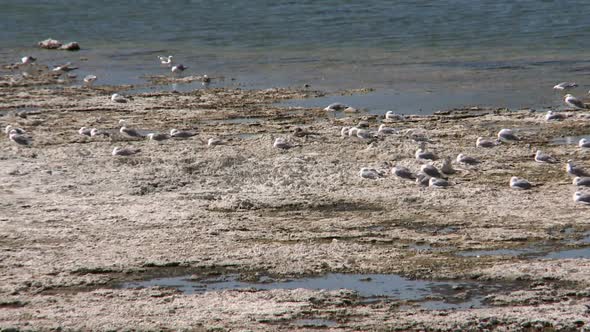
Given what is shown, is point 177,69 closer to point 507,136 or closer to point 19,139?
point 19,139

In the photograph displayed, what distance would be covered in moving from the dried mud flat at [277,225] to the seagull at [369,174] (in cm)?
8

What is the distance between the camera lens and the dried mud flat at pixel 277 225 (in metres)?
7.60

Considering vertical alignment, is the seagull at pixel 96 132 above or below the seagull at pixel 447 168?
below

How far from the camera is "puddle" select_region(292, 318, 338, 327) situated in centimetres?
734

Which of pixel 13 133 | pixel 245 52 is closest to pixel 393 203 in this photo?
pixel 13 133

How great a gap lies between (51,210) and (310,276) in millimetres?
2971

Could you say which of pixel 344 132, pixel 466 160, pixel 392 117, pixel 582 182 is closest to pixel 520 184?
pixel 582 182

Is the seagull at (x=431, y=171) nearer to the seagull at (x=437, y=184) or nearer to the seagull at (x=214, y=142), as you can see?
the seagull at (x=437, y=184)

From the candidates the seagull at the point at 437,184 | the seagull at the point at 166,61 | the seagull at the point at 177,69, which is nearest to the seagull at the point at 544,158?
the seagull at the point at 437,184

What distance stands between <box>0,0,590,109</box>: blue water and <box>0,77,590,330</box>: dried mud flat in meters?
3.54

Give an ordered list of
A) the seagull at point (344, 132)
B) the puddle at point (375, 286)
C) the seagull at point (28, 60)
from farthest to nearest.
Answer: the seagull at point (28, 60) < the seagull at point (344, 132) < the puddle at point (375, 286)

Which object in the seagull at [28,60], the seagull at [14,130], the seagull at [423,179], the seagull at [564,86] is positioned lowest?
the seagull at [28,60]

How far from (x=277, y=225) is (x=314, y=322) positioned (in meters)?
2.24

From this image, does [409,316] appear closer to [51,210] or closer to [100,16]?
[51,210]
